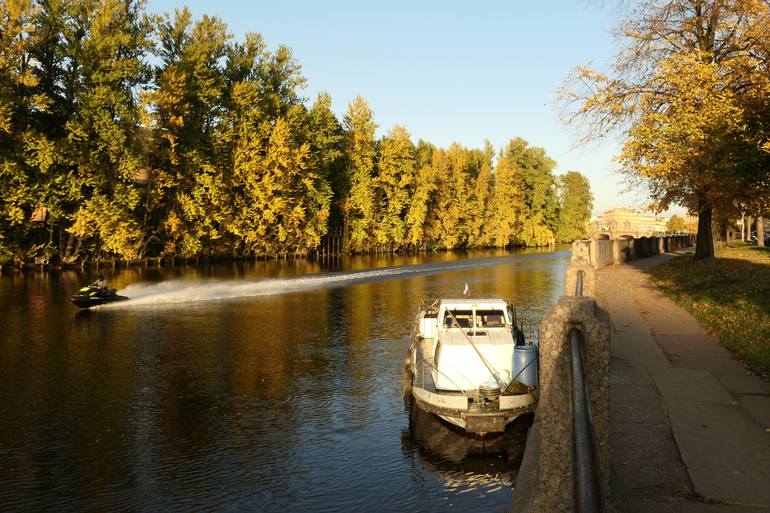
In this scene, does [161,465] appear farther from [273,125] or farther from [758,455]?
[273,125]

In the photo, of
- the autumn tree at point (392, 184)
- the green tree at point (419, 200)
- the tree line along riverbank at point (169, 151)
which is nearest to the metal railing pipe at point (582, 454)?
the tree line along riverbank at point (169, 151)

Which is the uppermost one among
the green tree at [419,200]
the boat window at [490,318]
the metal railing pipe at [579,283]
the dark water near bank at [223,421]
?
the green tree at [419,200]

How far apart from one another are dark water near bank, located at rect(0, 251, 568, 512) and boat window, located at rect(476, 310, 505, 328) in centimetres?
354

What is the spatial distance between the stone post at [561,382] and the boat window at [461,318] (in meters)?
13.7

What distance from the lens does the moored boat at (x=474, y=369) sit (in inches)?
602

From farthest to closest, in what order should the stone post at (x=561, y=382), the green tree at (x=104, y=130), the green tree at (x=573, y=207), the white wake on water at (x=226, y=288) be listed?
the green tree at (x=573, y=207) → the green tree at (x=104, y=130) → the white wake on water at (x=226, y=288) → the stone post at (x=561, y=382)

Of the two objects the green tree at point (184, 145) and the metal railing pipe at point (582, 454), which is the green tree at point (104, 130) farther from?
the metal railing pipe at point (582, 454)

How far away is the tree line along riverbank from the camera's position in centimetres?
5775

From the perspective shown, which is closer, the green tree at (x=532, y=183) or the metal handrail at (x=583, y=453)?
the metal handrail at (x=583, y=453)

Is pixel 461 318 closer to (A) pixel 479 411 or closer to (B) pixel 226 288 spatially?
(A) pixel 479 411

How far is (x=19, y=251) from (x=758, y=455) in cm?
6526

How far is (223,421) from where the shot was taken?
663 inches

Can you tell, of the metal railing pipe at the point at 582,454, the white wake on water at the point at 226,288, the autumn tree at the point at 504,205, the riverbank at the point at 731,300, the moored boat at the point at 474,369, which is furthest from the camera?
the autumn tree at the point at 504,205

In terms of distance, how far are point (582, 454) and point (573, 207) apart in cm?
18423
